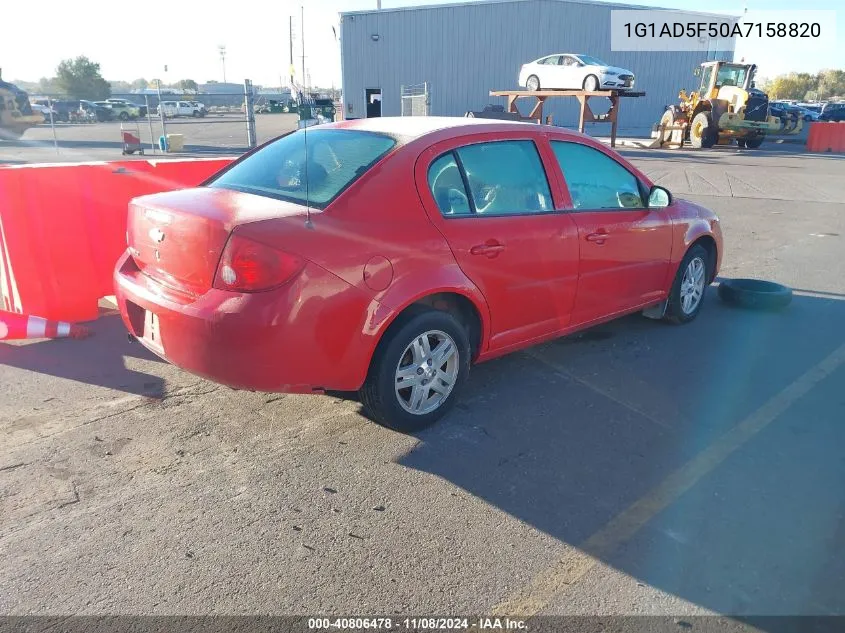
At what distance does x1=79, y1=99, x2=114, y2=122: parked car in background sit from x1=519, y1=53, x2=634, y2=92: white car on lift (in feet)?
113

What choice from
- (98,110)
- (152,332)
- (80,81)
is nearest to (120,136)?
(98,110)

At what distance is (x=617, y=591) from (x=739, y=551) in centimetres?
61

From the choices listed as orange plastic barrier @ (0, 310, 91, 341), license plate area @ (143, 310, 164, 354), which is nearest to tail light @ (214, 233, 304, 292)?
license plate area @ (143, 310, 164, 354)

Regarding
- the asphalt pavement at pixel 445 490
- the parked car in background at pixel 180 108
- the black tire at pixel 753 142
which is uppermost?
the parked car in background at pixel 180 108

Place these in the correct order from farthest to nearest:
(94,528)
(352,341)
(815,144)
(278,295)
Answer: (815,144) → (352,341) → (278,295) → (94,528)

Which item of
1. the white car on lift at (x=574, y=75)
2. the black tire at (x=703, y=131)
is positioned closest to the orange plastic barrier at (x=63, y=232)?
the white car on lift at (x=574, y=75)

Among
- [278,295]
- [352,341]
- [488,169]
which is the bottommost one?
[352,341]

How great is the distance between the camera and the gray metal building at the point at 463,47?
115 ft

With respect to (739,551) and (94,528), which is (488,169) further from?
(94,528)

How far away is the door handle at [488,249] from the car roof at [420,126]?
694 millimetres

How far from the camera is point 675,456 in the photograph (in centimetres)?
338

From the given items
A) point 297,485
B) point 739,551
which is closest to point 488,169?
point 297,485

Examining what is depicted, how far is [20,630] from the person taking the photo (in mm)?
2207

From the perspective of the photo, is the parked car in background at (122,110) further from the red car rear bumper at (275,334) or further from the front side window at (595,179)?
the red car rear bumper at (275,334)
